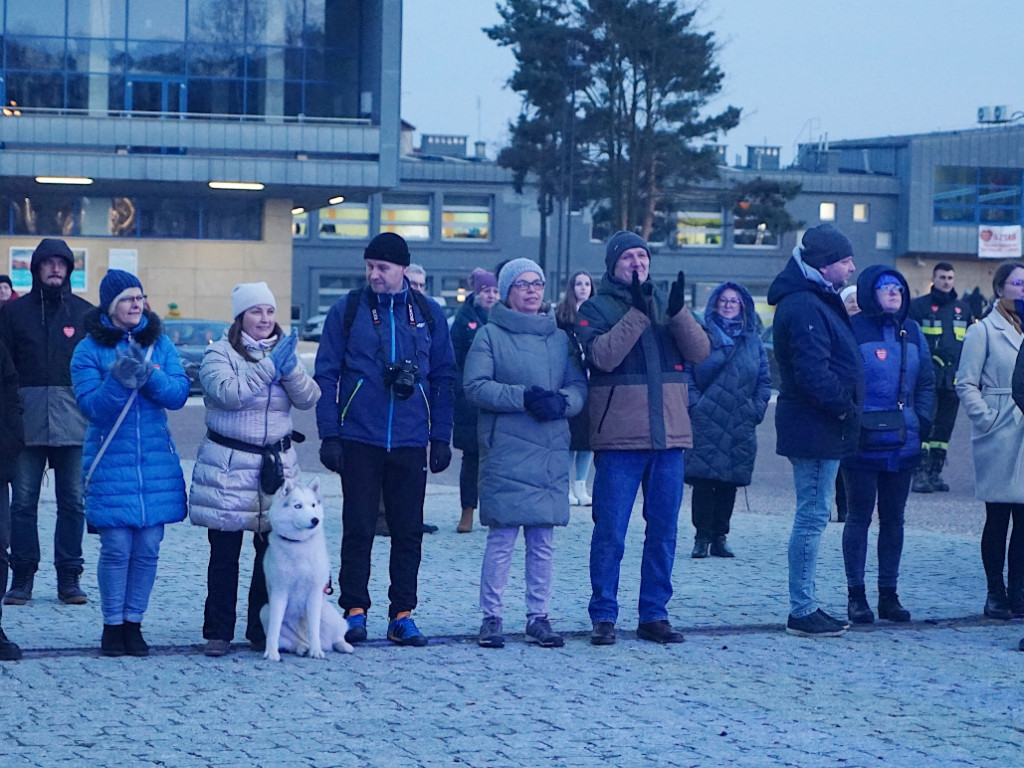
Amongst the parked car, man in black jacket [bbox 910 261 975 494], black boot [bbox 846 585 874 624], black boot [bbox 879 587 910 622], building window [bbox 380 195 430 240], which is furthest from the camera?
building window [bbox 380 195 430 240]

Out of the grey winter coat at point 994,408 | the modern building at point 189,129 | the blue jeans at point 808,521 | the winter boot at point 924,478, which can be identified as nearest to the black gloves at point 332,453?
the blue jeans at point 808,521

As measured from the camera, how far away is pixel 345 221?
75.8 m

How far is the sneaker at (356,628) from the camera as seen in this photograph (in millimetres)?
7715

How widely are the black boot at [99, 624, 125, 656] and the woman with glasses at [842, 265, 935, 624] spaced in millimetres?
3876

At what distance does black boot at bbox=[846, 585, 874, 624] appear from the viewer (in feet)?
27.4

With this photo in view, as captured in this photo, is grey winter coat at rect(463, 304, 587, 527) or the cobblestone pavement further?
grey winter coat at rect(463, 304, 587, 527)

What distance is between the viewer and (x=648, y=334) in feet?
25.7

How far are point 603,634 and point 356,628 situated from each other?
1250 mm

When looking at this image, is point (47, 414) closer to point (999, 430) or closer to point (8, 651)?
point (8, 651)

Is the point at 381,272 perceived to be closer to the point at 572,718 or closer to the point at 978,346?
the point at 572,718

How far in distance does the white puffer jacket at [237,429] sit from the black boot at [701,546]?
421cm

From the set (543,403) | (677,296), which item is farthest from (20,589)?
(677,296)

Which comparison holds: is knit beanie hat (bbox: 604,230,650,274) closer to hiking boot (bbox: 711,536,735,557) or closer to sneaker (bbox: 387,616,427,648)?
sneaker (bbox: 387,616,427,648)

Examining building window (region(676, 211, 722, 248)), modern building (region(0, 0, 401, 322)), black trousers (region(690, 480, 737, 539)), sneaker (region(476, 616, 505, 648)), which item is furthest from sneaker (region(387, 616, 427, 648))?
building window (region(676, 211, 722, 248))
